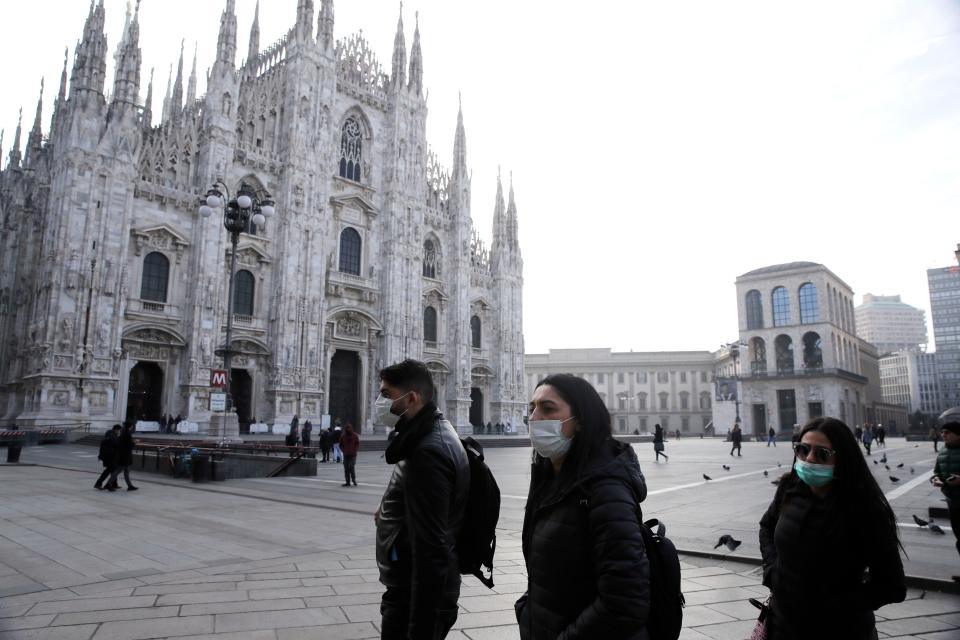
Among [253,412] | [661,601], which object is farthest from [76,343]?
[661,601]

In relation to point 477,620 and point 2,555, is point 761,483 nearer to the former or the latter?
point 477,620

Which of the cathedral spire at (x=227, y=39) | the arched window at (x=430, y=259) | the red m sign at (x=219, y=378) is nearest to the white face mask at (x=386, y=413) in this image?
the red m sign at (x=219, y=378)

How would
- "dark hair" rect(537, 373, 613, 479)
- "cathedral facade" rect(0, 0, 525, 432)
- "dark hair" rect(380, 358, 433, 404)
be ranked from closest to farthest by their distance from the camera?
1. "dark hair" rect(537, 373, 613, 479)
2. "dark hair" rect(380, 358, 433, 404)
3. "cathedral facade" rect(0, 0, 525, 432)

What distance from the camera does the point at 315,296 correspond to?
32.1m

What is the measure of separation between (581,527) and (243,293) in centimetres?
3103

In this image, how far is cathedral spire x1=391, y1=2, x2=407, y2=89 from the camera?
128ft

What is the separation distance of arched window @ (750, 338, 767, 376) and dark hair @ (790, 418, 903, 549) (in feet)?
217

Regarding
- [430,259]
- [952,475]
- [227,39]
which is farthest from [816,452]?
[430,259]

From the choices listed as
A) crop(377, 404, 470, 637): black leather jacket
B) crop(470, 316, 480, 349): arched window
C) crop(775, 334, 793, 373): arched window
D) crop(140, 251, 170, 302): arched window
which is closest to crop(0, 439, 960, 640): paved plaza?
crop(377, 404, 470, 637): black leather jacket

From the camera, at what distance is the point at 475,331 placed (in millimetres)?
43062

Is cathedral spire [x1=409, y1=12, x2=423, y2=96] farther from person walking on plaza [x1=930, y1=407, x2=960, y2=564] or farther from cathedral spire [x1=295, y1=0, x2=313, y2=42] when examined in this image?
person walking on plaza [x1=930, y1=407, x2=960, y2=564]

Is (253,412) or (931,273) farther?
(931,273)

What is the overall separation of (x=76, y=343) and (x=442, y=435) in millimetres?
26609

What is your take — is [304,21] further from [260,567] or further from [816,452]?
[816,452]
